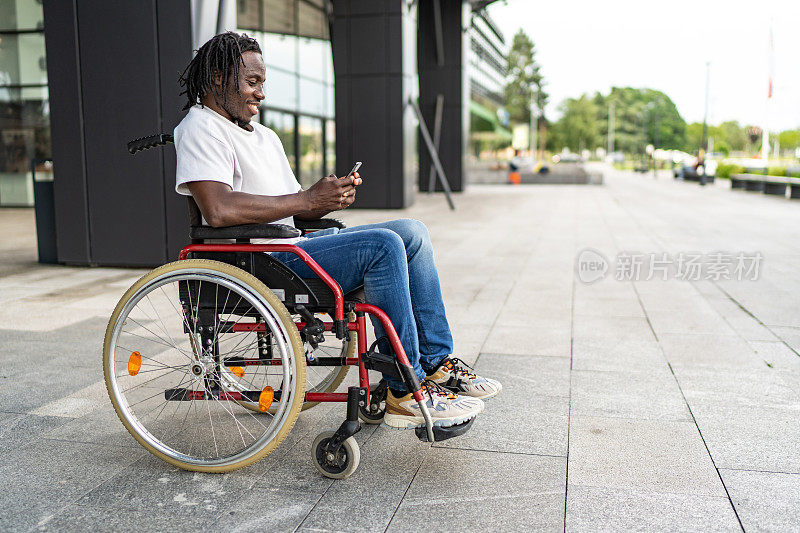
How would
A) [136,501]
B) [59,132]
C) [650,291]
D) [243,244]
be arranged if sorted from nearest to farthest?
[136,501]
[243,244]
[650,291]
[59,132]

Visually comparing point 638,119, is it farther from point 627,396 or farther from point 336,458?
point 336,458

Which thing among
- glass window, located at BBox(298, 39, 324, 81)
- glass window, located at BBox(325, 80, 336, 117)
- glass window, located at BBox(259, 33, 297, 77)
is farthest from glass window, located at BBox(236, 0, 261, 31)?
glass window, located at BBox(325, 80, 336, 117)

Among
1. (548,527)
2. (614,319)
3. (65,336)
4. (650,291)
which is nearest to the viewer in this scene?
(548,527)

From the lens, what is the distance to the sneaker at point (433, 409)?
268 centimetres

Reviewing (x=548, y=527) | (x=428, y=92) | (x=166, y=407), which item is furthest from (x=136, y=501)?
(x=428, y=92)

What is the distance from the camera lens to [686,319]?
18.2ft

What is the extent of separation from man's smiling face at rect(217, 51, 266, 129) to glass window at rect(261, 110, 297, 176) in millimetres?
13620

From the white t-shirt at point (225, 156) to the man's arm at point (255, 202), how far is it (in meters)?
0.05

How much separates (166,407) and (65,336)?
1.80 m

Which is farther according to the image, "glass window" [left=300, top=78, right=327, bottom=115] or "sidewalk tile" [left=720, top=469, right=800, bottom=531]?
"glass window" [left=300, top=78, right=327, bottom=115]

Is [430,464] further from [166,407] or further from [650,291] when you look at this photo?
[650,291]

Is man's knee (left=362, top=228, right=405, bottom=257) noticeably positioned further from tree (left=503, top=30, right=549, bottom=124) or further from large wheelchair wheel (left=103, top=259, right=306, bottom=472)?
tree (left=503, top=30, right=549, bottom=124)

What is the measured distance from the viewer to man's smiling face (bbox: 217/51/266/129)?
279cm

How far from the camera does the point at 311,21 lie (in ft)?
60.1
